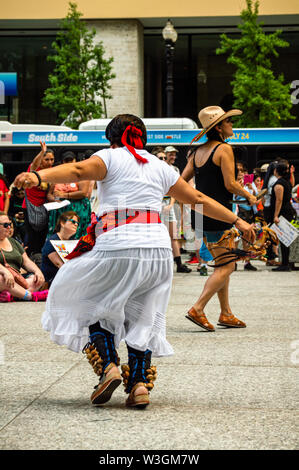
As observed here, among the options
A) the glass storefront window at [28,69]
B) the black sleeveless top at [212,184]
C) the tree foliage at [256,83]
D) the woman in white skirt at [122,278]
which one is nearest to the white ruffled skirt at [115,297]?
the woman in white skirt at [122,278]

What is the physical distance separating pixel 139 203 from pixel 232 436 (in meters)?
1.40

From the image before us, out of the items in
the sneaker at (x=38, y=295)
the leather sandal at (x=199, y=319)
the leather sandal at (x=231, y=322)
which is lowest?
the sneaker at (x=38, y=295)

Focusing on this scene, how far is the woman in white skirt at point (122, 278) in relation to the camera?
444 cm

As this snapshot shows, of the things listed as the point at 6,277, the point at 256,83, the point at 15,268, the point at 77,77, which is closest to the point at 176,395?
the point at 6,277

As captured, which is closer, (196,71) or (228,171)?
(228,171)

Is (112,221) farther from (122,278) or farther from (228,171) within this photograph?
(228,171)

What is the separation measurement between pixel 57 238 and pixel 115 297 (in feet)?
19.5

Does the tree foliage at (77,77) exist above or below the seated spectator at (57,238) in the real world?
above

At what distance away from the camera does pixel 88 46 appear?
2775cm

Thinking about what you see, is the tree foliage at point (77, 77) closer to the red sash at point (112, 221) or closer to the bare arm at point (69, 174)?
the red sash at point (112, 221)

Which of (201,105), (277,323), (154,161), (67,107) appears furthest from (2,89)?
(154,161)

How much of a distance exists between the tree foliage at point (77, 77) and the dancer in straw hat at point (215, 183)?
19396mm

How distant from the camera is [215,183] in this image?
24.8 feet

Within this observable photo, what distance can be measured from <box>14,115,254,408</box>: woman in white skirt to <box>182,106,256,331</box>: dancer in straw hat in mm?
2738
